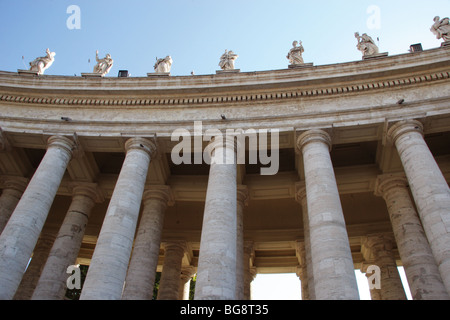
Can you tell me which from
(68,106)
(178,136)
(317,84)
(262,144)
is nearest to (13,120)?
(68,106)

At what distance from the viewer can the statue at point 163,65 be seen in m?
27.8

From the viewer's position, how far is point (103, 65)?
28.3m

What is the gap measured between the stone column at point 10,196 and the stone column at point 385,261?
24.9 metres

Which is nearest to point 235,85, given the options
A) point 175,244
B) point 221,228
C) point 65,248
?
point 221,228

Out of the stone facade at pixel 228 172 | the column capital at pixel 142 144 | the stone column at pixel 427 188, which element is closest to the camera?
the stone column at pixel 427 188

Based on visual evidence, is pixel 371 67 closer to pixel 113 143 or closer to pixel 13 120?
pixel 113 143

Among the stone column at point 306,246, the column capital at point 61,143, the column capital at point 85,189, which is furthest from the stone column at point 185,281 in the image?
the column capital at point 61,143

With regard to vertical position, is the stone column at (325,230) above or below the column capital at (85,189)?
below

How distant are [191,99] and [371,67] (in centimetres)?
1120

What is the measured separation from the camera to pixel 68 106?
1008 inches

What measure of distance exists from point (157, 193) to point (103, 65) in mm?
10261

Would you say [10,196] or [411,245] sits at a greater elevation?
[10,196]

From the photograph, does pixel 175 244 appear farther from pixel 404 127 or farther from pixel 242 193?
pixel 404 127

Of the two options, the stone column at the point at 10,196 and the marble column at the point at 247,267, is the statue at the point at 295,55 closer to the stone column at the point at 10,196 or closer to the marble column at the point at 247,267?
the marble column at the point at 247,267
